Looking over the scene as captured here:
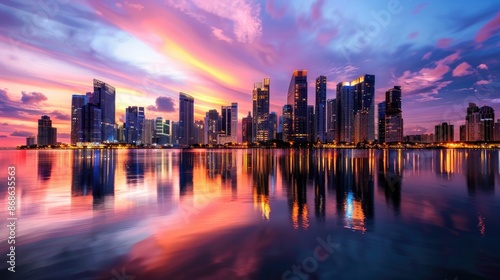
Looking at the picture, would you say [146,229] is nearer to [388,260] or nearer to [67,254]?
[67,254]

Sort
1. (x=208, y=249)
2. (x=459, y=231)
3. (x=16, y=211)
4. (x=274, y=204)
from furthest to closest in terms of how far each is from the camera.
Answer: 1. (x=274, y=204)
2. (x=16, y=211)
3. (x=459, y=231)
4. (x=208, y=249)

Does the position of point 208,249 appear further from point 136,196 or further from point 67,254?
point 136,196

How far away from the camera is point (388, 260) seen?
11594 mm

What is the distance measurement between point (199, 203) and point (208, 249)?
999 cm

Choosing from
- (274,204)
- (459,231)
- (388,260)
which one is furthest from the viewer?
(274,204)

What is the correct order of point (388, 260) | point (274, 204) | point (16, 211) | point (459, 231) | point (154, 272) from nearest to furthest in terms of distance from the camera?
point (154, 272) → point (388, 260) → point (459, 231) → point (16, 211) → point (274, 204)

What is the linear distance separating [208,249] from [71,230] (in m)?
→ 8.33

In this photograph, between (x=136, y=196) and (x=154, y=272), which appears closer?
(x=154, y=272)

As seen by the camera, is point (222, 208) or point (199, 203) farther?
point (199, 203)

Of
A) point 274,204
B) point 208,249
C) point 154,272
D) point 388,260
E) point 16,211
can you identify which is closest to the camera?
point 154,272

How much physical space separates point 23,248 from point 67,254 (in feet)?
8.90

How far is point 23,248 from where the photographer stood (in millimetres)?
13133

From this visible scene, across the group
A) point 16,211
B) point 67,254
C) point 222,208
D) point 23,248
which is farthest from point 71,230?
point 222,208

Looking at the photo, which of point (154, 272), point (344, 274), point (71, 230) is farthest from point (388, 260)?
point (71, 230)
